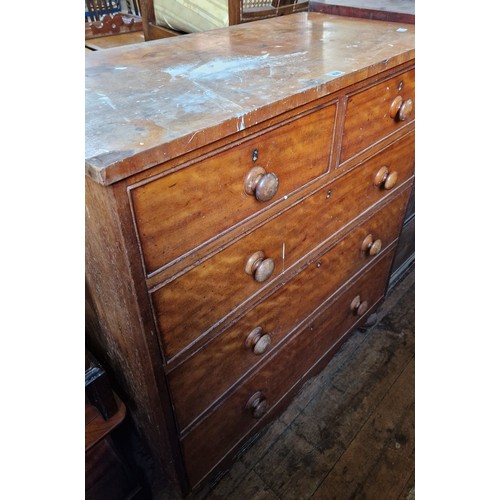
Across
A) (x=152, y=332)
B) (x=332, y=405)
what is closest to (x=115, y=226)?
(x=152, y=332)

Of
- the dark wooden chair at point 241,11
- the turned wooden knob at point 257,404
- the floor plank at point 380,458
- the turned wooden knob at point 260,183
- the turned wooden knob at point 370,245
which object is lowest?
the floor plank at point 380,458

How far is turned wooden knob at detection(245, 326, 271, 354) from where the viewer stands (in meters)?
0.97

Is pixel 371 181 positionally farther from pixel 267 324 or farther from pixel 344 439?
pixel 344 439

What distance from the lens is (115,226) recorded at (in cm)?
57

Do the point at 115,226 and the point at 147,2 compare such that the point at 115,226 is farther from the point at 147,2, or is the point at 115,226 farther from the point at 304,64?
the point at 147,2

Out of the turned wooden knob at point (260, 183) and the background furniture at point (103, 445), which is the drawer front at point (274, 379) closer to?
the background furniture at point (103, 445)

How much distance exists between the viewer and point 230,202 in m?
0.71

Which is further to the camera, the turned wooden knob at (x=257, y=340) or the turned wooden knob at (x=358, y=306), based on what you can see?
the turned wooden knob at (x=358, y=306)

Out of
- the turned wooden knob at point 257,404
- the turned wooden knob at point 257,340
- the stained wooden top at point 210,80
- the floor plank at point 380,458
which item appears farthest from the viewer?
the floor plank at point 380,458

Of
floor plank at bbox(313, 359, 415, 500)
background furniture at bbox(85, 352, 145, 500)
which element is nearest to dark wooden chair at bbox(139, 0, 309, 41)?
background furniture at bbox(85, 352, 145, 500)

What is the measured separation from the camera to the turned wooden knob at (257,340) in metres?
0.97

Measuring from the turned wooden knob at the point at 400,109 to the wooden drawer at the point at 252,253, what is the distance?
0.30 feet

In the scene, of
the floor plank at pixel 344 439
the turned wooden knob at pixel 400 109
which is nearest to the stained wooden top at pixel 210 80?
the turned wooden knob at pixel 400 109
